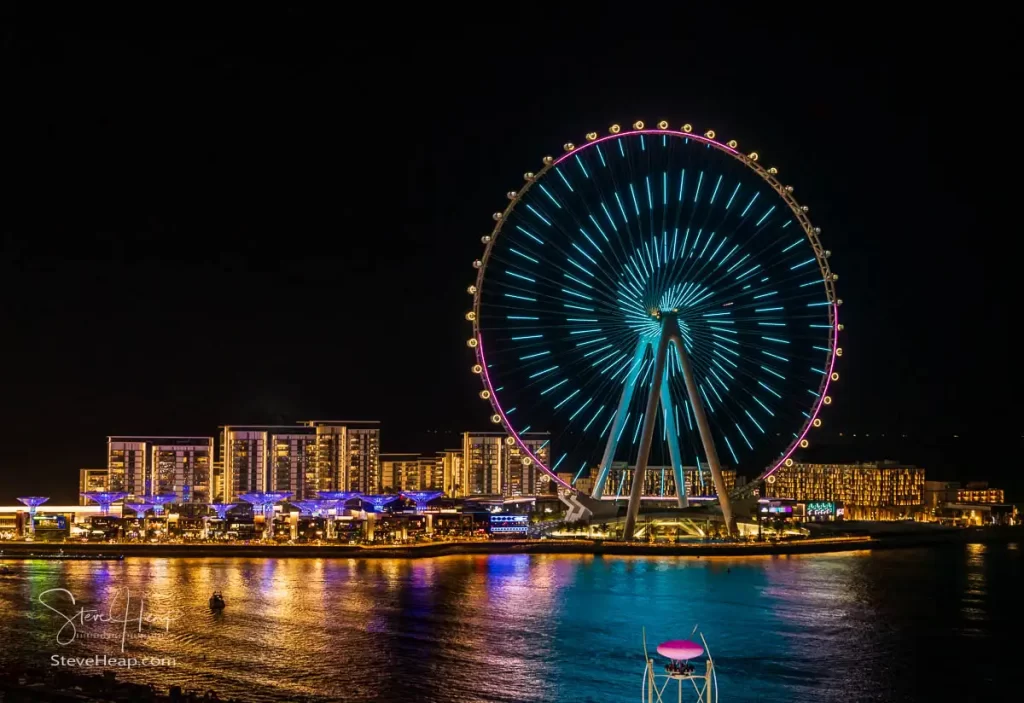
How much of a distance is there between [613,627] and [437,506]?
37.4m

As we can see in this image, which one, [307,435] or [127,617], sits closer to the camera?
[127,617]

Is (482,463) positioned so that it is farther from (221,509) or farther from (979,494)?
(979,494)

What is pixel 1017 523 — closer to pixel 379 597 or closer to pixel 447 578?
pixel 447 578

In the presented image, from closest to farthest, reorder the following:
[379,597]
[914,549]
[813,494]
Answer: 1. [379,597]
2. [914,549]
3. [813,494]

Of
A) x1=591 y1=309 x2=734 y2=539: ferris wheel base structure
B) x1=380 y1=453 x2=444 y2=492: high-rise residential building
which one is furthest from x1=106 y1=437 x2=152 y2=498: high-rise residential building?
x1=591 y1=309 x2=734 y2=539: ferris wheel base structure

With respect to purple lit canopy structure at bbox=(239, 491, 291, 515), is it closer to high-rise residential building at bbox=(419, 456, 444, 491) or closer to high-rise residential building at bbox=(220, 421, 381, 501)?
high-rise residential building at bbox=(220, 421, 381, 501)

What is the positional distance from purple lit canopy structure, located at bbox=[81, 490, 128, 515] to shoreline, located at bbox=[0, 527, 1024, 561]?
1130cm

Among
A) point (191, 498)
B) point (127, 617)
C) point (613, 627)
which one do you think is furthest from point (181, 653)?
point (191, 498)

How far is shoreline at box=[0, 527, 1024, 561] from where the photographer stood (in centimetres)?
4169

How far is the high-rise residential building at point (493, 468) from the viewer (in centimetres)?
7350

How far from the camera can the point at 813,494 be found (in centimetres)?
7781

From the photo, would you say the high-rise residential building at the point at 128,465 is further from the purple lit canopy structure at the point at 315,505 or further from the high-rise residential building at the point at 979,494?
the high-rise residential building at the point at 979,494

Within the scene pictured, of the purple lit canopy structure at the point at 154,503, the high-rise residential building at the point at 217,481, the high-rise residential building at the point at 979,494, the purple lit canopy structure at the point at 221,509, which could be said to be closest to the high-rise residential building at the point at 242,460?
the high-rise residential building at the point at 217,481

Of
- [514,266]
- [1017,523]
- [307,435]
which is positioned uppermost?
[514,266]
